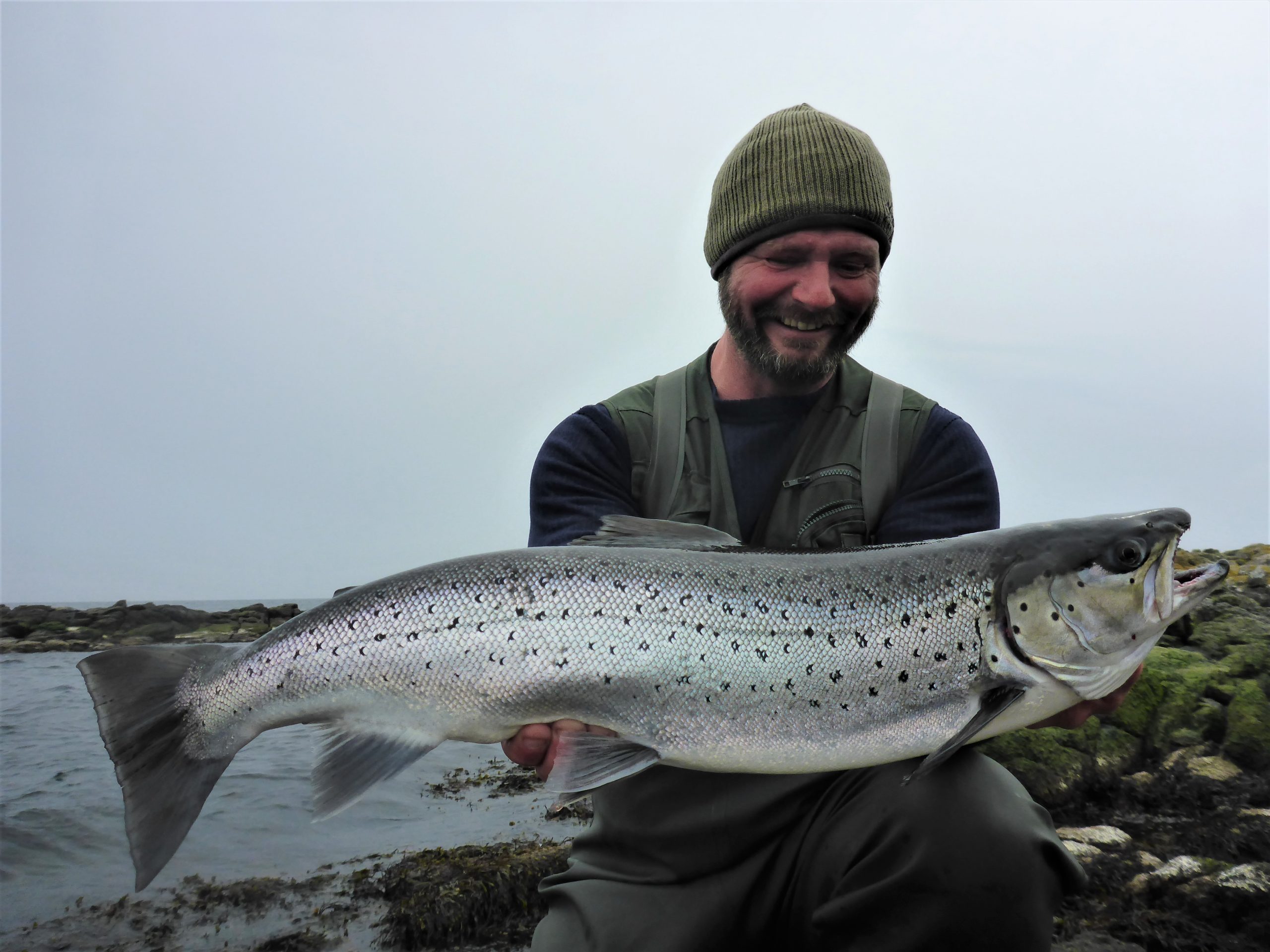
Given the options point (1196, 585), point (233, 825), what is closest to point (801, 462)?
point (1196, 585)

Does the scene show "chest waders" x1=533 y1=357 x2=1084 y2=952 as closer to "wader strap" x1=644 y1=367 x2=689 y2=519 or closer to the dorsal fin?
"wader strap" x1=644 y1=367 x2=689 y2=519

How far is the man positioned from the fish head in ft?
0.85

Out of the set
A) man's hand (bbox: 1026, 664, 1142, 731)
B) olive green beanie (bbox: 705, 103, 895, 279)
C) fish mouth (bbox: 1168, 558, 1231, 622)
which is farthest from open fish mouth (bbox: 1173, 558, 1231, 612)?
olive green beanie (bbox: 705, 103, 895, 279)

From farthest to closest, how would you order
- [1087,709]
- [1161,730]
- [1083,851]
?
[1161,730], [1083,851], [1087,709]

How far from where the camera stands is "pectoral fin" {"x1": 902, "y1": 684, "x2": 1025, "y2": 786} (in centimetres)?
249

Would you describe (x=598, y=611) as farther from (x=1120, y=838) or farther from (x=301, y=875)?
(x=301, y=875)

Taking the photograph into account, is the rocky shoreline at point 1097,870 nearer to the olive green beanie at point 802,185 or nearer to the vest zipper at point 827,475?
the vest zipper at point 827,475

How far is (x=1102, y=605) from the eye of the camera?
2.60m

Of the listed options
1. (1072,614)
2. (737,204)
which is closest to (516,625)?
(1072,614)

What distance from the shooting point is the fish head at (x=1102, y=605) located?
2588 millimetres

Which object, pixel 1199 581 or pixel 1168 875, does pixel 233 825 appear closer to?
pixel 1168 875

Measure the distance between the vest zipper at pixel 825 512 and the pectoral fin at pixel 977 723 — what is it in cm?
104

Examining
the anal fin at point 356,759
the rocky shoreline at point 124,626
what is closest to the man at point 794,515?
the anal fin at point 356,759

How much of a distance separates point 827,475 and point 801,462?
0.13m
